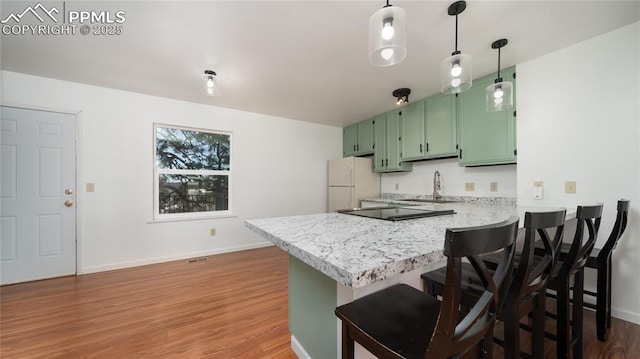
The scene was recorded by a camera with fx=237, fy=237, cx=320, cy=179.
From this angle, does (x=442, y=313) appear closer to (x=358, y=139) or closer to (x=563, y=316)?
(x=563, y=316)

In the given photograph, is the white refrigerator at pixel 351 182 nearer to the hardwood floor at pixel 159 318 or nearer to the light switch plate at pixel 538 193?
the hardwood floor at pixel 159 318

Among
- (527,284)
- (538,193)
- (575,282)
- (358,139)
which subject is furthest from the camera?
(358,139)

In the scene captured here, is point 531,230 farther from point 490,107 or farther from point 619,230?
point 490,107

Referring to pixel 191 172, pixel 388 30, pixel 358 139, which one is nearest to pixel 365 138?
pixel 358 139

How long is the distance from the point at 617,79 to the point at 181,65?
375cm

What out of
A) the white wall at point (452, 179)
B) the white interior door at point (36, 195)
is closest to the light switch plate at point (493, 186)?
the white wall at point (452, 179)

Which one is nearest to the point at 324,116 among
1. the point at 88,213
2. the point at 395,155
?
the point at 395,155

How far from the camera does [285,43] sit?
79.0 inches

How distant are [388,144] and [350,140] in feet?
3.26

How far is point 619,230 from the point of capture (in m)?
1.51

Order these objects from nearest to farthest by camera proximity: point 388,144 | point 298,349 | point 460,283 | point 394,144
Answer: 1. point 460,283
2. point 298,349
3. point 394,144
4. point 388,144

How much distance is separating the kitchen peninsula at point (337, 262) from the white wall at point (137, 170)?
2553 millimetres

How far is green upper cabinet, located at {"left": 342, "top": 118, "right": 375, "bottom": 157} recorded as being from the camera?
4191 mm

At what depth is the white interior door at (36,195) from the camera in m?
2.53
